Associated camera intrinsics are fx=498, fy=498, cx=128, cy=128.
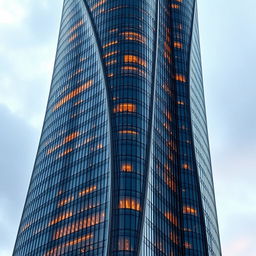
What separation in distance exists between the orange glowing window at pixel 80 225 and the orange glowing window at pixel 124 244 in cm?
949

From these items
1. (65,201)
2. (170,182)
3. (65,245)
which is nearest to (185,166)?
(170,182)

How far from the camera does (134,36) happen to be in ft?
483

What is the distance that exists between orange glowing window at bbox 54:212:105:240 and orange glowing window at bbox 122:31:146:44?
55.9 m

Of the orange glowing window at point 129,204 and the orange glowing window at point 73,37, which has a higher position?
the orange glowing window at point 73,37

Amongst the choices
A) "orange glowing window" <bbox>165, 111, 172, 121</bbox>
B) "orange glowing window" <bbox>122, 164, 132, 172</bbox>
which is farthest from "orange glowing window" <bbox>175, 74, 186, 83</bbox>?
"orange glowing window" <bbox>122, 164, 132, 172</bbox>

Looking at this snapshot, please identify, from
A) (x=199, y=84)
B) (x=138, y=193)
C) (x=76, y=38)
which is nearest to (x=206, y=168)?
(x=199, y=84)

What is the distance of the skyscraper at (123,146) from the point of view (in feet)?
379

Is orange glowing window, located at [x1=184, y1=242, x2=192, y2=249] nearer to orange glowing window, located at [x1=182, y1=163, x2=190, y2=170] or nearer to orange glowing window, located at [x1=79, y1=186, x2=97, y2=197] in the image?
orange glowing window, located at [x1=182, y1=163, x2=190, y2=170]

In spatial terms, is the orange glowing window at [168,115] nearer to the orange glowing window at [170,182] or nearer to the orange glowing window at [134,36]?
the orange glowing window at [170,182]

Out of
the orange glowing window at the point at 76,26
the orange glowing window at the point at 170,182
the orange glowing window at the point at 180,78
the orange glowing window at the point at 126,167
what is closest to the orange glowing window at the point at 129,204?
the orange glowing window at the point at 126,167

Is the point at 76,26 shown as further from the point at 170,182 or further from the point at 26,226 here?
the point at 26,226

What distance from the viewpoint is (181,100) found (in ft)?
526

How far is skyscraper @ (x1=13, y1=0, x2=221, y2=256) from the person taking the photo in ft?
379

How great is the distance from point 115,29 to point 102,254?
72814mm
